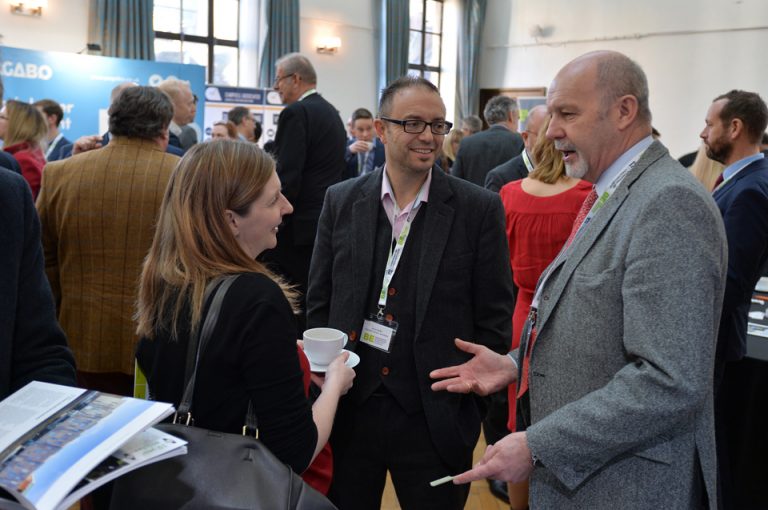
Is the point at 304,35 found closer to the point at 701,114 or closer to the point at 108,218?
the point at 701,114

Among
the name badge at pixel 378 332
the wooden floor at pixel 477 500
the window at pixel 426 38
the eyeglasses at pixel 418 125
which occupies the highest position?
the window at pixel 426 38

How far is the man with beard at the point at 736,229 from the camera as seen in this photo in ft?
7.94

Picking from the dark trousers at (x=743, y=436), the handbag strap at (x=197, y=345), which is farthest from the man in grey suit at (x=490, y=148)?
the handbag strap at (x=197, y=345)

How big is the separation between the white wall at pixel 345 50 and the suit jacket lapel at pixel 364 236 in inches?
359

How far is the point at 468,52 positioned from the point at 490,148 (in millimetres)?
9030

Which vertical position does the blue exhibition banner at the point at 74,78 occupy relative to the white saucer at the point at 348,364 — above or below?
above

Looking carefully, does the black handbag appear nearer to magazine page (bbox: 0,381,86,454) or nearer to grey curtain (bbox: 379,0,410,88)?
magazine page (bbox: 0,381,86,454)

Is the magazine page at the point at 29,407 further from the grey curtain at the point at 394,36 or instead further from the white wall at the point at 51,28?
the grey curtain at the point at 394,36

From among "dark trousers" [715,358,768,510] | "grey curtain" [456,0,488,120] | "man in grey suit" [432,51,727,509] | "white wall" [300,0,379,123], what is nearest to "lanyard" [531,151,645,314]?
"man in grey suit" [432,51,727,509]

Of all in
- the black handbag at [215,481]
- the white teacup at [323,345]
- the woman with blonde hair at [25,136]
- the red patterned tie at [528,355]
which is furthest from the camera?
the woman with blonde hair at [25,136]

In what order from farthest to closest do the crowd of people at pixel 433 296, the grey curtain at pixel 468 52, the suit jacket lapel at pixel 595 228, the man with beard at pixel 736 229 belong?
the grey curtain at pixel 468 52, the man with beard at pixel 736 229, the suit jacket lapel at pixel 595 228, the crowd of people at pixel 433 296

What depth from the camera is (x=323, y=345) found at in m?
1.55

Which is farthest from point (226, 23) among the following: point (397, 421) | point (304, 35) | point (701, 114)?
point (397, 421)

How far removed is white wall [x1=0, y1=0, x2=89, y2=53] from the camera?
7.75 metres
